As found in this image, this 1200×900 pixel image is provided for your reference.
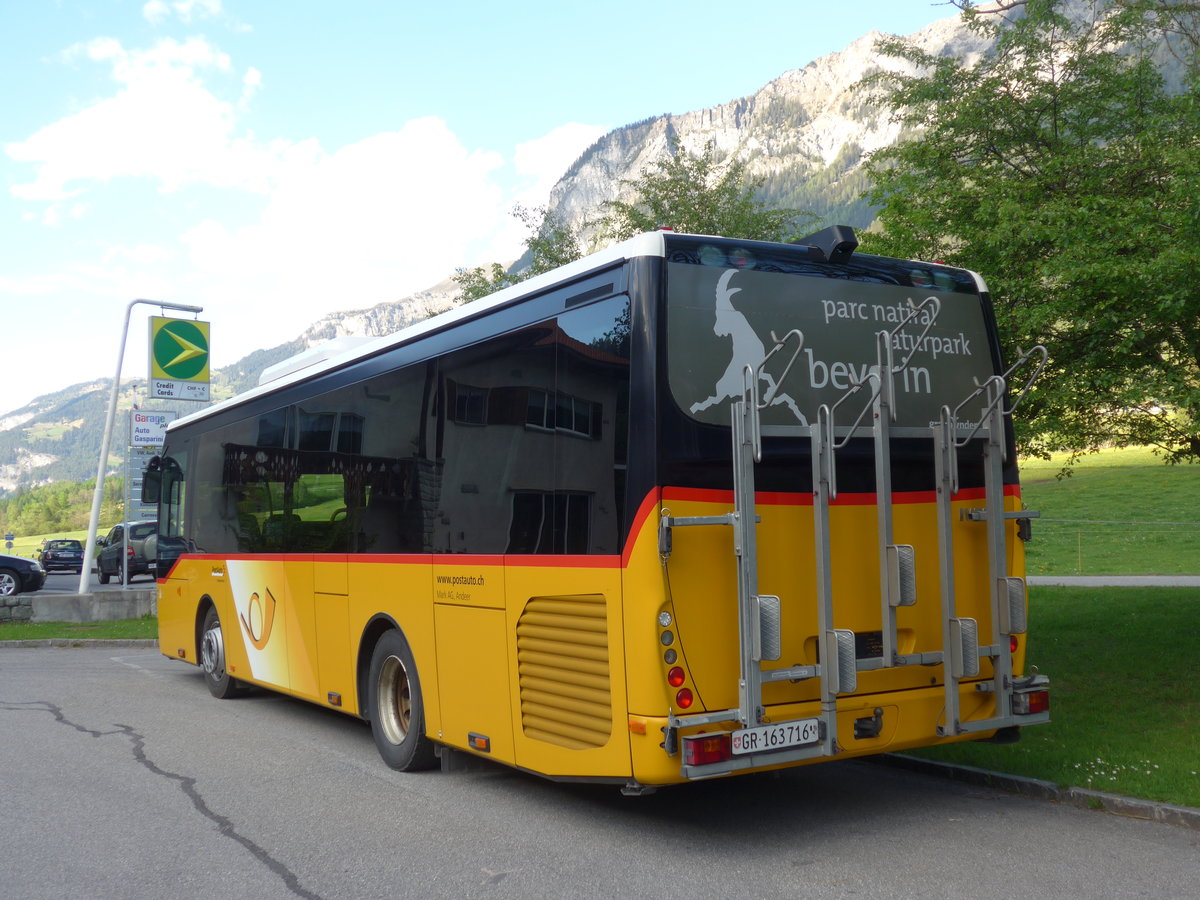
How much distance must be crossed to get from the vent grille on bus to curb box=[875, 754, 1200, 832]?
9.42ft

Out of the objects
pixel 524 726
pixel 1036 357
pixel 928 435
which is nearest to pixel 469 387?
pixel 524 726

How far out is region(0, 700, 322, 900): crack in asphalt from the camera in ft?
18.5

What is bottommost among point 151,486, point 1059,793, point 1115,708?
point 1059,793

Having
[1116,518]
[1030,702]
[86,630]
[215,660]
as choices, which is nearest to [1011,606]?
[1030,702]

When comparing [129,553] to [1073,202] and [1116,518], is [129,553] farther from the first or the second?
[1116,518]

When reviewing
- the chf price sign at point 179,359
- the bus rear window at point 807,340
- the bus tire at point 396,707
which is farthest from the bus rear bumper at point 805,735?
the chf price sign at point 179,359

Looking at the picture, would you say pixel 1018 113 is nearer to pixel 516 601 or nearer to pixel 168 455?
pixel 516 601

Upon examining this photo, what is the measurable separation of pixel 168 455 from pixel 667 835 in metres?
9.35

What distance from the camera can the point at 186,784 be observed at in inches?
307

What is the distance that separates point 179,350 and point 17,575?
9.40 metres

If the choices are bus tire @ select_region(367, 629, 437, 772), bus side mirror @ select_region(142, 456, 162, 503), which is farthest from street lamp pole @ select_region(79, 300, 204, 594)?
bus tire @ select_region(367, 629, 437, 772)

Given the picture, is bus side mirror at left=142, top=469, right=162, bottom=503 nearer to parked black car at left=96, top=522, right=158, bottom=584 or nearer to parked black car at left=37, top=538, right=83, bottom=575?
parked black car at left=96, top=522, right=158, bottom=584

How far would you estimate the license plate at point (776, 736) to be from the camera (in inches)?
222

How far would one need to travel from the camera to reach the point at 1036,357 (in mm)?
10242
